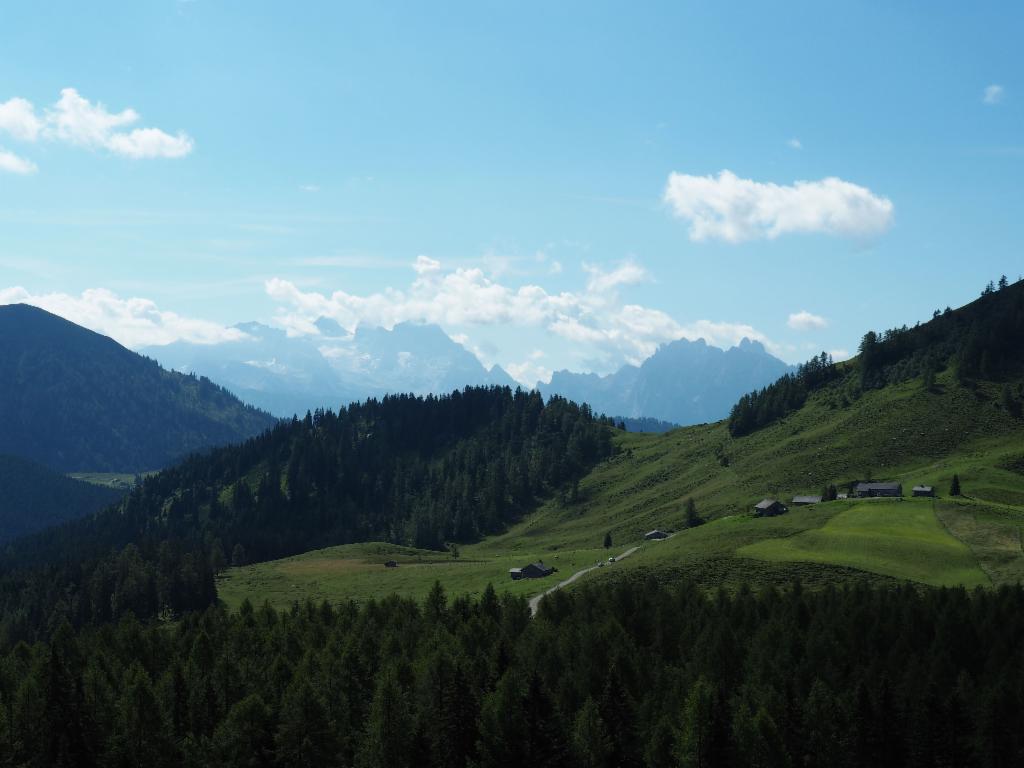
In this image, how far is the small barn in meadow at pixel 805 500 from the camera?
16575 centimetres

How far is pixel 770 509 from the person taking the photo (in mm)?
161375

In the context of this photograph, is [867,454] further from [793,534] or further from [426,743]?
[426,743]

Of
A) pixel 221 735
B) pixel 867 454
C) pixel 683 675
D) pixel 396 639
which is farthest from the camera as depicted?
pixel 867 454

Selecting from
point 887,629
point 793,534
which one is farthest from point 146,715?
point 793,534

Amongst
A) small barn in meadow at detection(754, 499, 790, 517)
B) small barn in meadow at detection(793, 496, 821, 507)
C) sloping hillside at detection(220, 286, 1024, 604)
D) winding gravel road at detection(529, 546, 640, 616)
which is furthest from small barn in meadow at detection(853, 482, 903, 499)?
winding gravel road at detection(529, 546, 640, 616)

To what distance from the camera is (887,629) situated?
8038 cm

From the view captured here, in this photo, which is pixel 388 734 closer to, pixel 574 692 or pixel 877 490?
pixel 574 692

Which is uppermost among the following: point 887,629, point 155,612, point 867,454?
point 867,454

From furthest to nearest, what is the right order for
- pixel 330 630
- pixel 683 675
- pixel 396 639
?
→ 1. pixel 330 630
2. pixel 396 639
3. pixel 683 675

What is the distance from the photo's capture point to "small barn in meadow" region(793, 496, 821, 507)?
16575 cm

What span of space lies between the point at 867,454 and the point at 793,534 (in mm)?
68096

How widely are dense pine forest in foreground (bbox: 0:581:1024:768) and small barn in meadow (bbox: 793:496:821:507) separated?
7305 centimetres

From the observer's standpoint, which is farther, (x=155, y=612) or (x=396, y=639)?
(x=155, y=612)

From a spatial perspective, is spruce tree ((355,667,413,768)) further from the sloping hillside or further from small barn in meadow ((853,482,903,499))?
small barn in meadow ((853,482,903,499))
